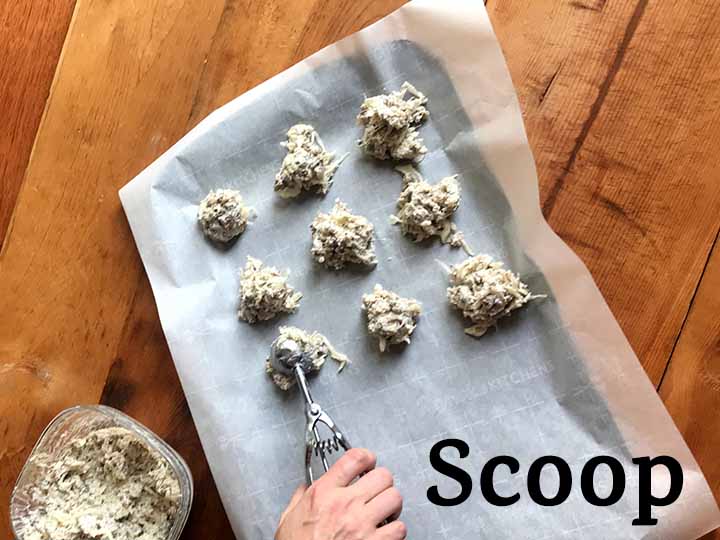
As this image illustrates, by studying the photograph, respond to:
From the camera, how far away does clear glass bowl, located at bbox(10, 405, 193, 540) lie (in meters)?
0.89

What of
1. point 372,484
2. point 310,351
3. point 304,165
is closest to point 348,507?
point 372,484

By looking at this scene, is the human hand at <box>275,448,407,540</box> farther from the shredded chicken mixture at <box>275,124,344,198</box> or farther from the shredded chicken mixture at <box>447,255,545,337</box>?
the shredded chicken mixture at <box>275,124,344,198</box>

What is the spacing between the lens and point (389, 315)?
882 mm

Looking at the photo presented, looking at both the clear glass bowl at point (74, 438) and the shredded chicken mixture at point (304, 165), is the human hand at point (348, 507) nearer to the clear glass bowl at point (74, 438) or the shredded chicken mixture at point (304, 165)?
the clear glass bowl at point (74, 438)

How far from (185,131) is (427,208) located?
0.33 m

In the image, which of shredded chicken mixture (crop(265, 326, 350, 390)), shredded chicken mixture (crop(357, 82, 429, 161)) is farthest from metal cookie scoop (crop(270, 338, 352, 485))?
shredded chicken mixture (crop(357, 82, 429, 161))

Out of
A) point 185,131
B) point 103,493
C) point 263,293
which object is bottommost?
point 103,493

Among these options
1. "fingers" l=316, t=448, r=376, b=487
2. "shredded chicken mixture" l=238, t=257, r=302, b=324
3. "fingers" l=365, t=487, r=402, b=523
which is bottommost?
"fingers" l=365, t=487, r=402, b=523

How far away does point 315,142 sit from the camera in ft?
3.05

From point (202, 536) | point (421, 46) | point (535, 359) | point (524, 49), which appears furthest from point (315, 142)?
point (202, 536)

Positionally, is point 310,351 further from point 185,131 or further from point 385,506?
point 185,131

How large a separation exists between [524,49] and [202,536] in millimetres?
730

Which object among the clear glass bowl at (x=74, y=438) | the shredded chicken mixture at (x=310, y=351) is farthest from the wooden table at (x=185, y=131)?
the shredded chicken mixture at (x=310, y=351)

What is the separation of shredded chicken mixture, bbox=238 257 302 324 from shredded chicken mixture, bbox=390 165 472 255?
0.16 meters
